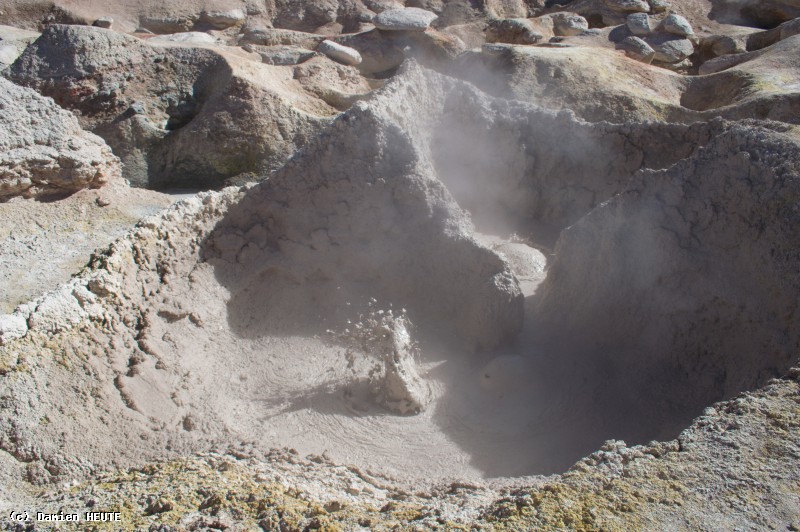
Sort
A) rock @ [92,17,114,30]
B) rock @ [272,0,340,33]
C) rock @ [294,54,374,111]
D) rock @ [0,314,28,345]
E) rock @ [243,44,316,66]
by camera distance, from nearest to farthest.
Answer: rock @ [0,314,28,345]
rock @ [294,54,374,111]
rock @ [243,44,316,66]
rock @ [92,17,114,30]
rock @ [272,0,340,33]

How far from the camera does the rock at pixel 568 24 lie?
12.8 metres

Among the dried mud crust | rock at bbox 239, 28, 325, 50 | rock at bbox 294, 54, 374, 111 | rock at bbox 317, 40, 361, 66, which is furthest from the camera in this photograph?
rock at bbox 239, 28, 325, 50

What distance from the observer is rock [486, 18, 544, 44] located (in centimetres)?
1197

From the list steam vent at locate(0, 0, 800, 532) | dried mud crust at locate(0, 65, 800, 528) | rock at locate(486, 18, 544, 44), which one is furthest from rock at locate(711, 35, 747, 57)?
dried mud crust at locate(0, 65, 800, 528)

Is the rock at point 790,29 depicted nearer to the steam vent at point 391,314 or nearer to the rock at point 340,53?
the steam vent at point 391,314

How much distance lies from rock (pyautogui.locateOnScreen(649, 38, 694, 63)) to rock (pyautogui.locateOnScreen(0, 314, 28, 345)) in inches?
407

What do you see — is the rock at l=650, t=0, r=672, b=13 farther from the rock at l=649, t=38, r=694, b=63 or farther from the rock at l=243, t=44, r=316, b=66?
the rock at l=243, t=44, r=316, b=66

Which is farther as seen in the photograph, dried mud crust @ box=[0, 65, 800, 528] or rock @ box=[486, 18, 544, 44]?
rock @ box=[486, 18, 544, 44]

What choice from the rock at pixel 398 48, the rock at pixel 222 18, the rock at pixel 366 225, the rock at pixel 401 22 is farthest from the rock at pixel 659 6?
the rock at pixel 366 225

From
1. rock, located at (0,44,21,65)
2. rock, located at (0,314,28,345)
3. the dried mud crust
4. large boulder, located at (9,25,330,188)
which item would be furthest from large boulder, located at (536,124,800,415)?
rock, located at (0,44,21,65)

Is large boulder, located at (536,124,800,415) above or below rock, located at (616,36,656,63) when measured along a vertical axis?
below

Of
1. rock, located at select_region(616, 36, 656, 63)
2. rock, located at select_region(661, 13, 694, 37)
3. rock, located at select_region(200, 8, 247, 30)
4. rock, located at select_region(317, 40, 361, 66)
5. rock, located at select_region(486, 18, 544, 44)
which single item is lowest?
rock, located at select_region(200, 8, 247, 30)

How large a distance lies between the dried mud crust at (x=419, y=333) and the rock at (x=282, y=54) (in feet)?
14.1

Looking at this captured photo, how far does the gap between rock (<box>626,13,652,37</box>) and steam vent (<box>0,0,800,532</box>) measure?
5.06 meters
